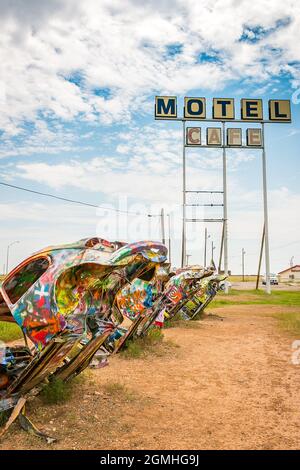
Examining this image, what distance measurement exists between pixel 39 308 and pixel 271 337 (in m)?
10.5

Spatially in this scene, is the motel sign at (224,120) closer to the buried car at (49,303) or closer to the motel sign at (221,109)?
the motel sign at (221,109)

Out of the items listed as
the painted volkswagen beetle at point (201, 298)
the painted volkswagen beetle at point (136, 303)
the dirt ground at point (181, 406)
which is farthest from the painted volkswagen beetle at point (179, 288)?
the dirt ground at point (181, 406)

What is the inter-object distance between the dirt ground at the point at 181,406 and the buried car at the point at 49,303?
64cm

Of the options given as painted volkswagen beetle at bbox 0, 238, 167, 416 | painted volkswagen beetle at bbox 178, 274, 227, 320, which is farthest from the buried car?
painted volkswagen beetle at bbox 178, 274, 227, 320

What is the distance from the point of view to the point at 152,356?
10305 mm

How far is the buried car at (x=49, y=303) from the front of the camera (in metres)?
4.98

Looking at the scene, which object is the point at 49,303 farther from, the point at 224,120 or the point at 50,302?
the point at 224,120

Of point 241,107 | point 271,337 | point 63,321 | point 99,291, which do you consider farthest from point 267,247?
point 63,321

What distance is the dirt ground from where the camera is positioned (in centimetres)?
516

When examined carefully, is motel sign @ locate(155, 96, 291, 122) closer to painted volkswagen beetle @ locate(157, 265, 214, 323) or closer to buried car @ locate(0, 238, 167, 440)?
painted volkswagen beetle @ locate(157, 265, 214, 323)

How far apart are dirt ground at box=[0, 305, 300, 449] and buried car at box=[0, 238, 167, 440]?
2.10ft

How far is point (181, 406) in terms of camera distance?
662 cm

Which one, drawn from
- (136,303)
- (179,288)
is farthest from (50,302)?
(179,288)
